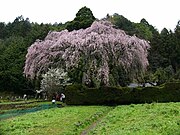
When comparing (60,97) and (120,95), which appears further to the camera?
(60,97)

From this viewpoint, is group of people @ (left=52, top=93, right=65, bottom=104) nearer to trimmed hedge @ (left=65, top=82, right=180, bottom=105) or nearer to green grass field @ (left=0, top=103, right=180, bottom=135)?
trimmed hedge @ (left=65, top=82, right=180, bottom=105)

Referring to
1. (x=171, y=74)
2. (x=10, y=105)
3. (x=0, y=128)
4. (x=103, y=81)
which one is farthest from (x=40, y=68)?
(x=171, y=74)

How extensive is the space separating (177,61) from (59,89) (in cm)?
3118

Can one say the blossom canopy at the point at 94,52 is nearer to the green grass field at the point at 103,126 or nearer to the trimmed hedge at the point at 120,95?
the trimmed hedge at the point at 120,95

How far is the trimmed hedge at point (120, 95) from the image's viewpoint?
27578mm

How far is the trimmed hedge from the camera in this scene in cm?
2758

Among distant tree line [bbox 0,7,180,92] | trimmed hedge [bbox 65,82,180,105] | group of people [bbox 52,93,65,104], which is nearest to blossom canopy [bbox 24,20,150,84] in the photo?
trimmed hedge [bbox 65,82,180,105]

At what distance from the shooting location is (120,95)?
28.3 meters

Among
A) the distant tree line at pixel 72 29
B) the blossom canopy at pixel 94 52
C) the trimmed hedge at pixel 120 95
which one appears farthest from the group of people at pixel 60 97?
the distant tree line at pixel 72 29

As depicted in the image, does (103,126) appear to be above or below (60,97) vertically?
below

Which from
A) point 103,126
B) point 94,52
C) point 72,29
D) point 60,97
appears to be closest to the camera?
point 103,126

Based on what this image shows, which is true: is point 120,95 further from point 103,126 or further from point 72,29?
point 72,29

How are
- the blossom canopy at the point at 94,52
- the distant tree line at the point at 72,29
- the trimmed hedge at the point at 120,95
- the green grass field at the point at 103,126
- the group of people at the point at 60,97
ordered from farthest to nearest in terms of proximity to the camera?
the distant tree line at the point at 72,29 < the group of people at the point at 60,97 < the blossom canopy at the point at 94,52 < the trimmed hedge at the point at 120,95 < the green grass field at the point at 103,126

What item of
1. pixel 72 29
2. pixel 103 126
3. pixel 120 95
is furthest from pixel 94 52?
pixel 103 126
